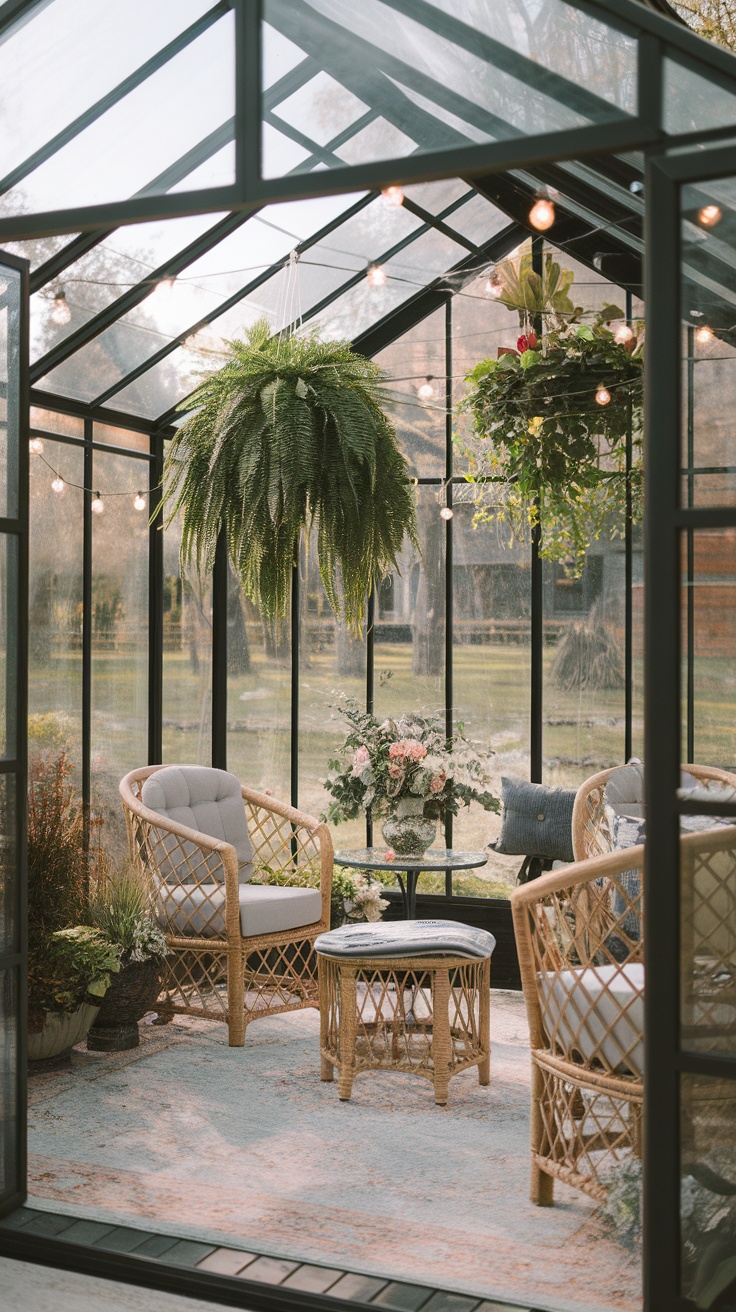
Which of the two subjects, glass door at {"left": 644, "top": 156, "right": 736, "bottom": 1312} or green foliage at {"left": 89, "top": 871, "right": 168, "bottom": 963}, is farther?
green foliage at {"left": 89, "top": 871, "right": 168, "bottom": 963}

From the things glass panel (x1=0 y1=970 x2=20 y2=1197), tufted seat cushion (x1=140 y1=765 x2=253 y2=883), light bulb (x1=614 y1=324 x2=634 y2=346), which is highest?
light bulb (x1=614 y1=324 x2=634 y2=346)

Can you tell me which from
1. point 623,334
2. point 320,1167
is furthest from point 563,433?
point 320,1167

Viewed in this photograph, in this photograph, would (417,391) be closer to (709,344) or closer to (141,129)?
(141,129)

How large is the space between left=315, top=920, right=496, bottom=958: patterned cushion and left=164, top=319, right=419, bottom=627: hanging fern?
1190mm

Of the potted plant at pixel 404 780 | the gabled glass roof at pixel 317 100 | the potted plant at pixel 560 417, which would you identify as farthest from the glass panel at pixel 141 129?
the potted plant at pixel 404 780

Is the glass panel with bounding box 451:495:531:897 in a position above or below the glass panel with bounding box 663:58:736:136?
below

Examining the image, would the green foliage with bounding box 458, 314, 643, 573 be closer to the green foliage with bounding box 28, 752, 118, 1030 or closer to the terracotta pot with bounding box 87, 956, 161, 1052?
the green foliage with bounding box 28, 752, 118, 1030

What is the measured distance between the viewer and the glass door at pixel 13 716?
3.15 meters

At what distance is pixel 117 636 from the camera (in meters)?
5.76

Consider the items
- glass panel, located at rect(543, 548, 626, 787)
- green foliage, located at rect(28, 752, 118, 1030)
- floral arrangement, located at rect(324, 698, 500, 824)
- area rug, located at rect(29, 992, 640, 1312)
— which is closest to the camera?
area rug, located at rect(29, 992, 640, 1312)

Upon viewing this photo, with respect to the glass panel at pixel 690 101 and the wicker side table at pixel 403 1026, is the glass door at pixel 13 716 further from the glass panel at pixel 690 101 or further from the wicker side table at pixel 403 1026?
the glass panel at pixel 690 101

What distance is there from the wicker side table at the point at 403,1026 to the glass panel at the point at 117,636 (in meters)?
1.64

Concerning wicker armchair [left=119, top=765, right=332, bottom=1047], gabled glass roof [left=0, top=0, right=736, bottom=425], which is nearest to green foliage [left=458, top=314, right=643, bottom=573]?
gabled glass roof [left=0, top=0, right=736, bottom=425]

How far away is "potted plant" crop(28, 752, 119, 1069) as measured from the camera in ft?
14.2
